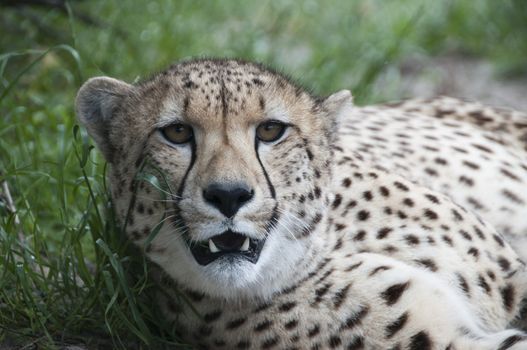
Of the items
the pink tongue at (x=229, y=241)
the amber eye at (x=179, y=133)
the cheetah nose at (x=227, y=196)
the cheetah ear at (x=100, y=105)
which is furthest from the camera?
the cheetah ear at (x=100, y=105)

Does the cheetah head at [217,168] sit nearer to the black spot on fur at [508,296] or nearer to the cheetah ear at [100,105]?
the cheetah ear at [100,105]

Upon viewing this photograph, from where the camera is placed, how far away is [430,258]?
3.30 meters

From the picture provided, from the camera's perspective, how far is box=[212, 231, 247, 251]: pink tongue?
2779 mm

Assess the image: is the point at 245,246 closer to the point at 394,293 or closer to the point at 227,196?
the point at 227,196

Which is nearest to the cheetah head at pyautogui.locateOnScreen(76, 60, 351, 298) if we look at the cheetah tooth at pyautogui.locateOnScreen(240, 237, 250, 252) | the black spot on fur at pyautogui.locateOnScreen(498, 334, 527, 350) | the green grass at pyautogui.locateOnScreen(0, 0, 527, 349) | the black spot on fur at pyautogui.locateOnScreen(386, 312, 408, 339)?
the cheetah tooth at pyautogui.locateOnScreen(240, 237, 250, 252)

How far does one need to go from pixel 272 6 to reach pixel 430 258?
391 cm

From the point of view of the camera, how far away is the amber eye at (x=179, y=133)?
9.46 feet

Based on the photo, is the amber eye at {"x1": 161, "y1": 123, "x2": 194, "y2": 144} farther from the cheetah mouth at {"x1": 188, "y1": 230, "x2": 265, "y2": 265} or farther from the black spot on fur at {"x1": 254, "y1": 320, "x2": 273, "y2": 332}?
the black spot on fur at {"x1": 254, "y1": 320, "x2": 273, "y2": 332}

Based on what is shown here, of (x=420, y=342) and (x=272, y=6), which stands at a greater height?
(x=272, y=6)

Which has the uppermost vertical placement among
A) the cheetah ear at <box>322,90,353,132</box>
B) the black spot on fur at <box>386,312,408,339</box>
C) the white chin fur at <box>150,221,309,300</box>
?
the cheetah ear at <box>322,90,353,132</box>

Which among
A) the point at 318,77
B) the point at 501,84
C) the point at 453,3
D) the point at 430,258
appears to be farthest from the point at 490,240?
the point at 453,3

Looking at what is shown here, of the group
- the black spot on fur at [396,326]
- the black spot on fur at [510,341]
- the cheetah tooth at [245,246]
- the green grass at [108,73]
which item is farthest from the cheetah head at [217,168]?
the black spot on fur at [510,341]

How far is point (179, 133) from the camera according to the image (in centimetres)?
289

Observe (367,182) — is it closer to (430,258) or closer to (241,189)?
(430,258)
